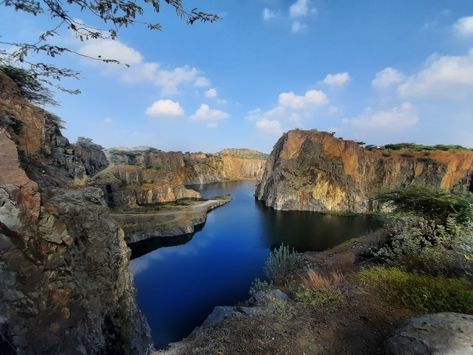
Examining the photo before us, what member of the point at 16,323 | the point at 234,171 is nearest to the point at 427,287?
the point at 16,323

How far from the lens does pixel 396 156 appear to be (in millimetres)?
75375

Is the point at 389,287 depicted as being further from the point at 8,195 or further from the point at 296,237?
the point at 296,237

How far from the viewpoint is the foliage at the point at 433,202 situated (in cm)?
975

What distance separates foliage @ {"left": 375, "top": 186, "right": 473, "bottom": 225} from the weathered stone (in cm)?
677

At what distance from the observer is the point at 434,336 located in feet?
13.3

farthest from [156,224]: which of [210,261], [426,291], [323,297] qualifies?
[426,291]

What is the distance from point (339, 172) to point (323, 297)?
67.7 meters

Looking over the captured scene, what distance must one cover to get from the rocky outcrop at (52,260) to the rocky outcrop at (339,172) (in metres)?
59.0

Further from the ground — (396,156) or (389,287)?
(396,156)

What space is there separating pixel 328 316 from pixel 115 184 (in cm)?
5359

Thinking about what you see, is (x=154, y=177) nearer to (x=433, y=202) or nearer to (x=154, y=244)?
(x=154, y=244)

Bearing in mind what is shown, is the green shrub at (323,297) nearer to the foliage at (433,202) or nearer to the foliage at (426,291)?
the foliage at (426,291)

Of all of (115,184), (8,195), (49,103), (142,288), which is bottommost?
(142,288)

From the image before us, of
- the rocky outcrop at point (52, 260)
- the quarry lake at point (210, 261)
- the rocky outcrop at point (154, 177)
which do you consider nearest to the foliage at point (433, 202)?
the rocky outcrop at point (52, 260)
